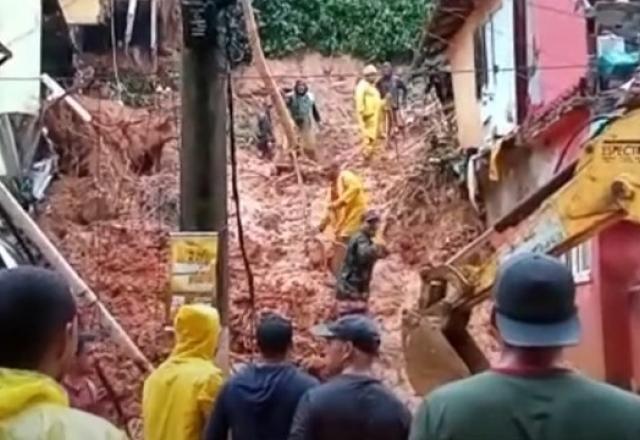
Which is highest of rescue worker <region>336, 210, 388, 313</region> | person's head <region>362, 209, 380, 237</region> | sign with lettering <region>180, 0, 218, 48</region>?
sign with lettering <region>180, 0, 218, 48</region>

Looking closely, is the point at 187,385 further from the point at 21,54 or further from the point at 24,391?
the point at 21,54

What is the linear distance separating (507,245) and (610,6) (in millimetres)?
4444

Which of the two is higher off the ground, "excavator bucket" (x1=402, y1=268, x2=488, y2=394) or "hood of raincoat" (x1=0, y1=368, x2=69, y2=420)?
"hood of raincoat" (x1=0, y1=368, x2=69, y2=420)

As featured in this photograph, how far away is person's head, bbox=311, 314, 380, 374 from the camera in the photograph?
6059mm

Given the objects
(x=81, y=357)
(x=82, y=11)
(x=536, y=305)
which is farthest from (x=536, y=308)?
(x=82, y=11)

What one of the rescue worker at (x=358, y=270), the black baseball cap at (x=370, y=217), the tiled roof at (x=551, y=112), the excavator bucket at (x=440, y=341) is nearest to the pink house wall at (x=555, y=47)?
the tiled roof at (x=551, y=112)

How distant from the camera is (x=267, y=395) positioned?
6730 millimetres

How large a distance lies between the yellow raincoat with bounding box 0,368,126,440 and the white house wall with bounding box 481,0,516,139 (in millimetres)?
16766

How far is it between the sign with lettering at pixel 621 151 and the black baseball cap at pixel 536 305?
188 inches

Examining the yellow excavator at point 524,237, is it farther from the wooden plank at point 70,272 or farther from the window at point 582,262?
the window at point 582,262

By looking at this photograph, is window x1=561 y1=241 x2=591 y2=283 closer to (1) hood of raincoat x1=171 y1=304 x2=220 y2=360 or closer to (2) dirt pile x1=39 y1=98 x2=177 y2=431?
(2) dirt pile x1=39 y1=98 x2=177 y2=431

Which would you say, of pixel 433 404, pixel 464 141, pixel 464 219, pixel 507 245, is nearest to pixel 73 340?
pixel 433 404

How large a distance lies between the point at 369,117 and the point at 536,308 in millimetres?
22769

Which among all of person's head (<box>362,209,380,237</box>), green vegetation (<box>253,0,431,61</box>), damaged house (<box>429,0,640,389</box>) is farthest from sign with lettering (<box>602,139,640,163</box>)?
green vegetation (<box>253,0,431,61</box>)
